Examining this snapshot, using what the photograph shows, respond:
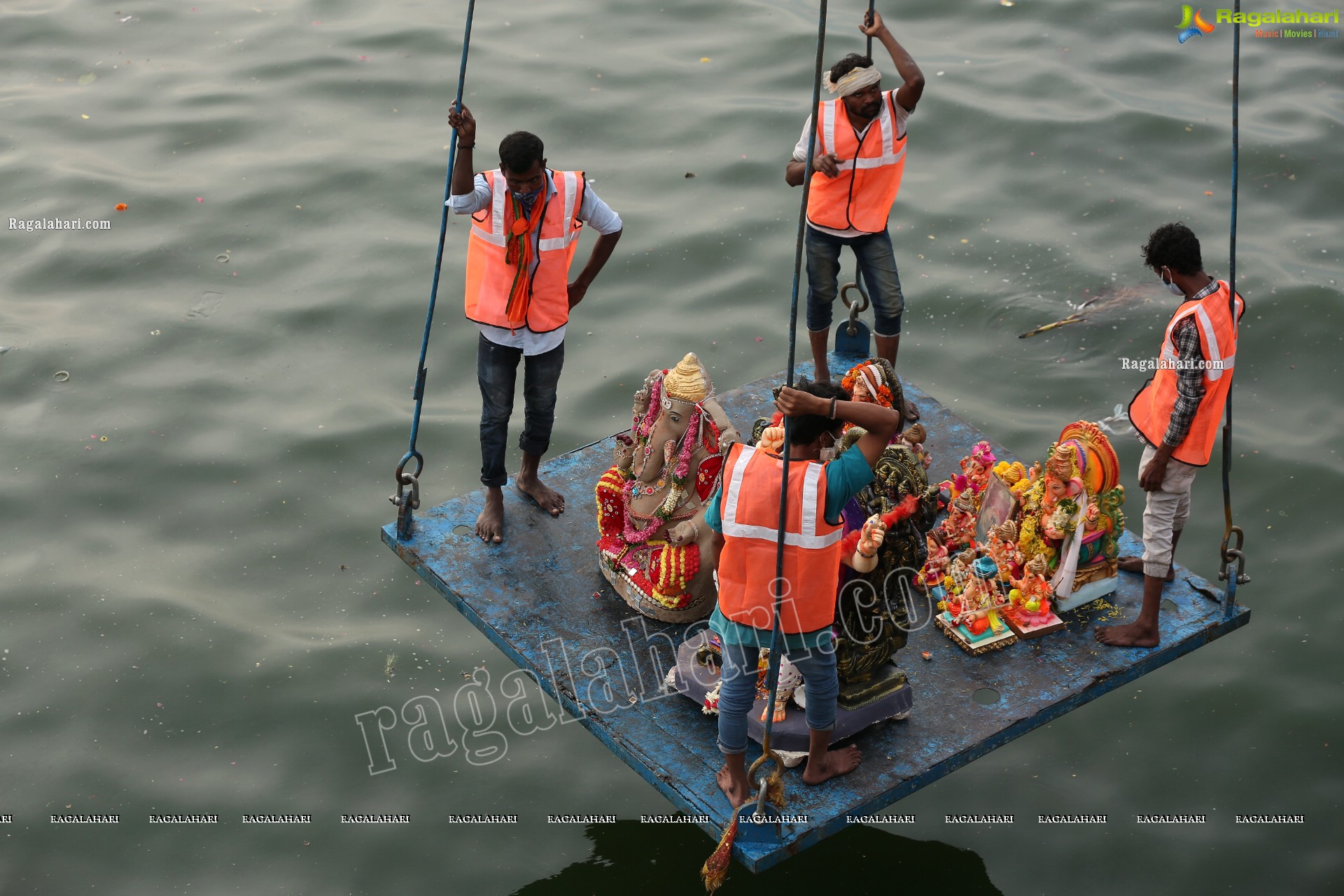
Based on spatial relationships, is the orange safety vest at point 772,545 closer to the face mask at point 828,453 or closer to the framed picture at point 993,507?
the face mask at point 828,453

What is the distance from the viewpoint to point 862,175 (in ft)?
22.8

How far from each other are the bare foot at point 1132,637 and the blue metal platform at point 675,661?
0.03 m

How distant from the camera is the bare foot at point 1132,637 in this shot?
19.5 ft

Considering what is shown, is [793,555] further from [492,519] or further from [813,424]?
[492,519]

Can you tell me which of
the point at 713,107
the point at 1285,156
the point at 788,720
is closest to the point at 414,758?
the point at 788,720

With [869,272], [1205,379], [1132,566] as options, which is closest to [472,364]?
[869,272]

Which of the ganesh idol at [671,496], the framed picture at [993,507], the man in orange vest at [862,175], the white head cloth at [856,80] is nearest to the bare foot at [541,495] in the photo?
the ganesh idol at [671,496]

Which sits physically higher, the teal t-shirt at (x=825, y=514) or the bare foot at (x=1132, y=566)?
the teal t-shirt at (x=825, y=514)

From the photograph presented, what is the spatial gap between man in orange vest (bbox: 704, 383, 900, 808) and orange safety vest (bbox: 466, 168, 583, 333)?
5.00ft

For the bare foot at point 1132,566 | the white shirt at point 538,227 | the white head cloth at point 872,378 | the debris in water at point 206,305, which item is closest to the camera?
the white shirt at point 538,227

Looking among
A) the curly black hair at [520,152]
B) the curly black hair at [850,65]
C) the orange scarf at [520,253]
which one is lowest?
the orange scarf at [520,253]

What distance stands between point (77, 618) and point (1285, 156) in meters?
8.92

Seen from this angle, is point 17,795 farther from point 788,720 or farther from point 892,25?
point 892,25

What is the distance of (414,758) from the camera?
23.4ft
